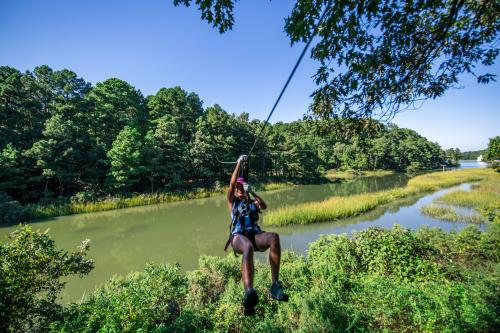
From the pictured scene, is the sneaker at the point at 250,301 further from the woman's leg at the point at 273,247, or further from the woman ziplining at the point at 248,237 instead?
the woman's leg at the point at 273,247

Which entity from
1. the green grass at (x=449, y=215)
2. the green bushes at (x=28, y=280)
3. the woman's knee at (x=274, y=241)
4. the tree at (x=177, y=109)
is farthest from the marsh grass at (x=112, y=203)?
the woman's knee at (x=274, y=241)

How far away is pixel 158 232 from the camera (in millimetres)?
15461

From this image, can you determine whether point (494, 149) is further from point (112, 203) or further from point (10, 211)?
point (10, 211)

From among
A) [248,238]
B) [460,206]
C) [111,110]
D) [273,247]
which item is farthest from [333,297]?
[111,110]

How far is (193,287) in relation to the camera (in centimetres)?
643

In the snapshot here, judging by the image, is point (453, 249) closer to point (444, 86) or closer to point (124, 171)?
point (444, 86)

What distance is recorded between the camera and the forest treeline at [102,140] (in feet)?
74.7

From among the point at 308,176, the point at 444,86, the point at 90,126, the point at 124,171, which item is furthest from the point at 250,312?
the point at 308,176

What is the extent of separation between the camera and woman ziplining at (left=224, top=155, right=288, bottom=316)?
3.31 m

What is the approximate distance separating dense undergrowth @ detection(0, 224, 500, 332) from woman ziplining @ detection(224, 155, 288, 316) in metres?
1.82

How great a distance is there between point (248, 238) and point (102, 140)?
3221 centimetres

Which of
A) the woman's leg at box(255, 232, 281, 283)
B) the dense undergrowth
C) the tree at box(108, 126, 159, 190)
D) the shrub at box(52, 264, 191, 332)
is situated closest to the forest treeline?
the tree at box(108, 126, 159, 190)

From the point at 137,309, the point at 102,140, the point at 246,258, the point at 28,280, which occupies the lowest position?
the point at 137,309

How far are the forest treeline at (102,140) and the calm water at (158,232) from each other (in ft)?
17.5
